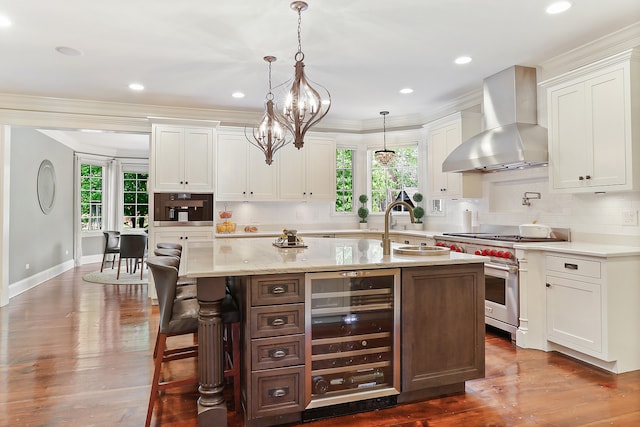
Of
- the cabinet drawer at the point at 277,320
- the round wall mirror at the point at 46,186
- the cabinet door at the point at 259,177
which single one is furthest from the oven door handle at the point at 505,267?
the round wall mirror at the point at 46,186

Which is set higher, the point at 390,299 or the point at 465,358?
the point at 390,299

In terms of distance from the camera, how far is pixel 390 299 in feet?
7.88

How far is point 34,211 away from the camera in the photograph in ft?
21.7

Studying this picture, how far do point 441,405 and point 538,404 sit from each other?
1.95 ft

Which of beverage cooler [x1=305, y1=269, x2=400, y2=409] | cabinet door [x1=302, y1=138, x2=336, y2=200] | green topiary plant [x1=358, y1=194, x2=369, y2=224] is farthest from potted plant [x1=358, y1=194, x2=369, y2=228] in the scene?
beverage cooler [x1=305, y1=269, x2=400, y2=409]

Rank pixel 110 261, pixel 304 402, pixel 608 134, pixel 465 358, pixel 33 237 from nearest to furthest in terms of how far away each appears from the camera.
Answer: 1. pixel 304 402
2. pixel 465 358
3. pixel 608 134
4. pixel 33 237
5. pixel 110 261

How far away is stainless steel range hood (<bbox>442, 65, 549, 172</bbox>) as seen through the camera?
3.81 m

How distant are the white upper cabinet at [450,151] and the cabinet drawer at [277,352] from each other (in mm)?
3415

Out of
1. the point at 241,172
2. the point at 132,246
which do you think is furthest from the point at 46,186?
the point at 241,172

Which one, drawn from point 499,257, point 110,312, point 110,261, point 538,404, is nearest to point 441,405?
point 538,404

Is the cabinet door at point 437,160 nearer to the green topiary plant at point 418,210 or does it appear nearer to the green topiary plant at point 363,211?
→ the green topiary plant at point 418,210

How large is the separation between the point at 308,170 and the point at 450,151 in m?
2.05

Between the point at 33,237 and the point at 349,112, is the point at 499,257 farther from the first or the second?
the point at 33,237

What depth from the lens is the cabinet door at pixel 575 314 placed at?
3012mm
